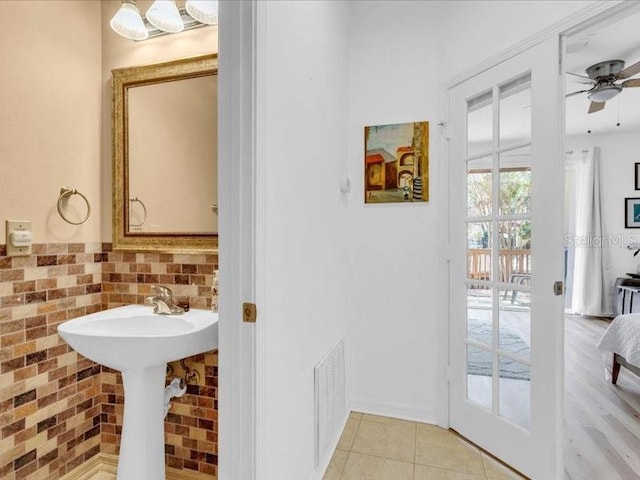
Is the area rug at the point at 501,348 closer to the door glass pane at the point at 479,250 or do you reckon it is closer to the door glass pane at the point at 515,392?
the door glass pane at the point at 515,392

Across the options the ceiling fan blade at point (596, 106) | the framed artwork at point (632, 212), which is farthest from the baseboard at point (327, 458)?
the framed artwork at point (632, 212)

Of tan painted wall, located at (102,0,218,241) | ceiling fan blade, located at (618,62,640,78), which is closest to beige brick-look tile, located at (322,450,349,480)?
tan painted wall, located at (102,0,218,241)

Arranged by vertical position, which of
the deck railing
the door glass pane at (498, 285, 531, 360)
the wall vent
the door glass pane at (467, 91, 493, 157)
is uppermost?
the door glass pane at (467, 91, 493, 157)

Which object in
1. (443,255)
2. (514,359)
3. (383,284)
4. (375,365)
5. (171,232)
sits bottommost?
(375,365)

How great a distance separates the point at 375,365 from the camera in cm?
234

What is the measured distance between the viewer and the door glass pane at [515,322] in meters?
1.73

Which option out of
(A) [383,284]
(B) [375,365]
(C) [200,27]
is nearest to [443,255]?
(A) [383,284]

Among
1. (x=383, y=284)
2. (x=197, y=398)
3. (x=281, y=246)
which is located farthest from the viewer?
(x=383, y=284)

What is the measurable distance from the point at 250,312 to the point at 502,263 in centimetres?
147

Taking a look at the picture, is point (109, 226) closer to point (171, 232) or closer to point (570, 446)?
point (171, 232)

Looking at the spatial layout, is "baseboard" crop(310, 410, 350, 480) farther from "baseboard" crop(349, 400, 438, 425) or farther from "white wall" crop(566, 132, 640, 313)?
"white wall" crop(566, 132, 640, 313)

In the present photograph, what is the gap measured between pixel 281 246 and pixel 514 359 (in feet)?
4.67

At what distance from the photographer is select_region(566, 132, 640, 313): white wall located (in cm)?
493

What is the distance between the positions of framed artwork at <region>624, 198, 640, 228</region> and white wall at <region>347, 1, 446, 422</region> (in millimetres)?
4569
